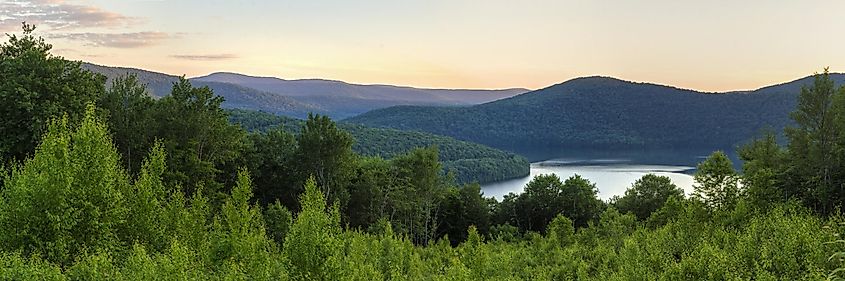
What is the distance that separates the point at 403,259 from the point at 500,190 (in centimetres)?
8545

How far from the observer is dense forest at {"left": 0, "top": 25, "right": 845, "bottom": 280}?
18.0m

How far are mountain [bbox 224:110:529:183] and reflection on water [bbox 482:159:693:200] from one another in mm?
4587

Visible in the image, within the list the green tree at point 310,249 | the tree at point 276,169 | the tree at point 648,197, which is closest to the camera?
the green tree at point 310,249

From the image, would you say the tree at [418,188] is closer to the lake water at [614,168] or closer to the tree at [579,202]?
the tree at [579,202]

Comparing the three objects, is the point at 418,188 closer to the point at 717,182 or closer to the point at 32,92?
the point at 717,182

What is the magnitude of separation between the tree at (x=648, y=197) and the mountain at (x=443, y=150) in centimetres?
5503

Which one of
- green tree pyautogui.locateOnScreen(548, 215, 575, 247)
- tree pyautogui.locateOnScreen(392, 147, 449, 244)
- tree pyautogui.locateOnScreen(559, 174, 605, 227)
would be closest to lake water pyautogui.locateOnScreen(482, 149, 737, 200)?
tree pyautogui.locateOnScreen(559, 174, 605, 227)

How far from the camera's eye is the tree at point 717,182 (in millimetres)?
43906

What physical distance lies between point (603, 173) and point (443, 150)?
39226 mm

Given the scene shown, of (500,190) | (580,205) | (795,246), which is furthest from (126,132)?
(500,190)

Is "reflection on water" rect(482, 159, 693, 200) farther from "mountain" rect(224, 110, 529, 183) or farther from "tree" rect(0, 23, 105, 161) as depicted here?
"tree" rect(0, 23, 105, 161)

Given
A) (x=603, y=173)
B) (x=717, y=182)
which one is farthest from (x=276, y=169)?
(x=603, y=173)

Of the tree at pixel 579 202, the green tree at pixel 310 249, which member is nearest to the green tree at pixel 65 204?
the green tree at pixel 310 249

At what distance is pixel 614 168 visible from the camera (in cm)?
14475
